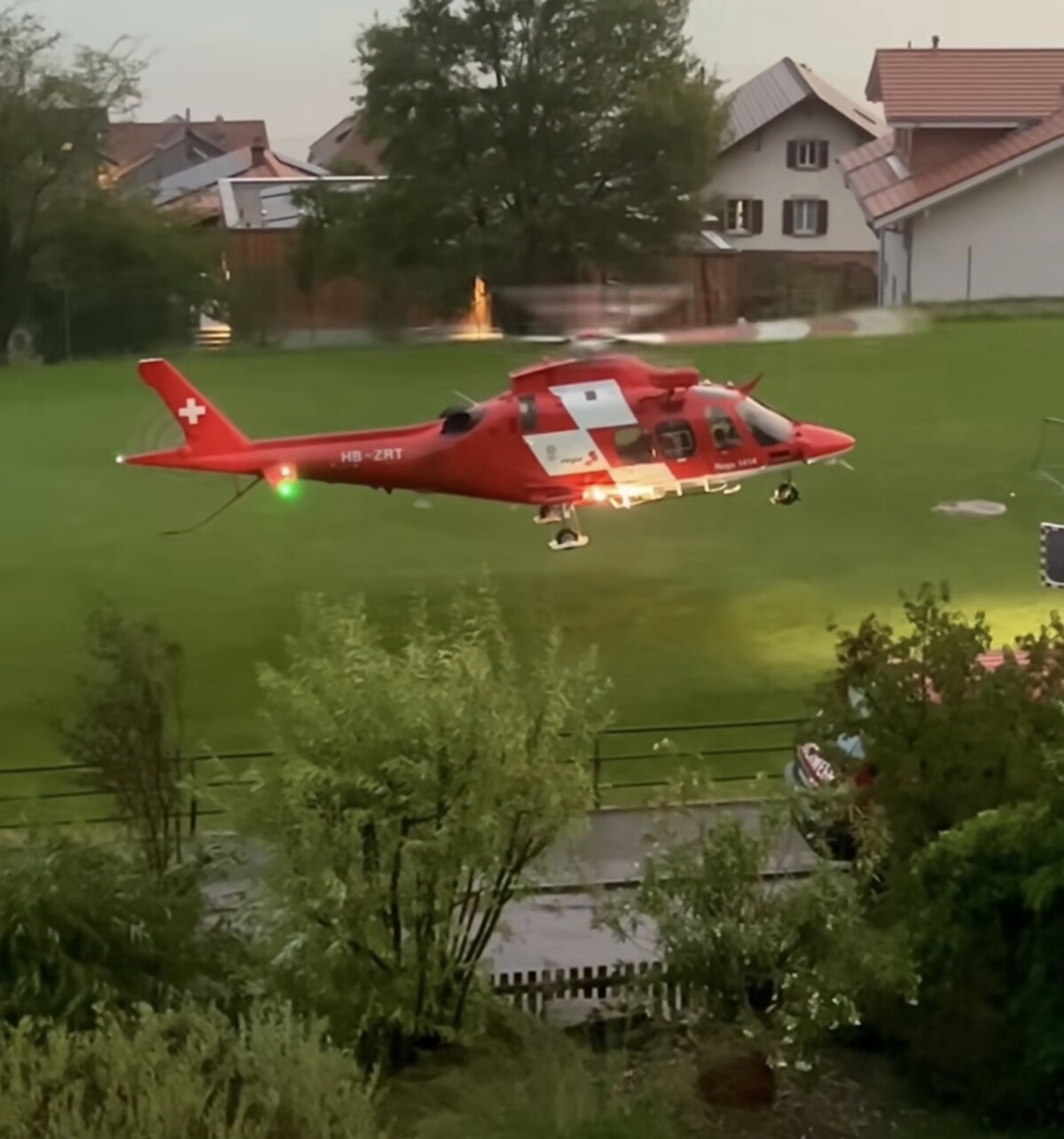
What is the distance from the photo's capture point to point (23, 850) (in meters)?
5.66

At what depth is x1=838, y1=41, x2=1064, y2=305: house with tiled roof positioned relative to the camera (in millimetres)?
7926

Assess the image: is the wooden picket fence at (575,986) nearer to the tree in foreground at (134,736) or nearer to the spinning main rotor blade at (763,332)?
the tree in foreground at (134,736)

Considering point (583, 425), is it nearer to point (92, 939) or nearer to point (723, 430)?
point (723, 430)

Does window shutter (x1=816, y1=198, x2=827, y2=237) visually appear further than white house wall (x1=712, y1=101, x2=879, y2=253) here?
Yes

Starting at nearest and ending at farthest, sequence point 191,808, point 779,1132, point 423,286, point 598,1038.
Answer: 1. point 779,1132
2. point 598,1038
3. point 191,808
4. point 423,286

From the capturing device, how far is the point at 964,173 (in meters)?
8.01

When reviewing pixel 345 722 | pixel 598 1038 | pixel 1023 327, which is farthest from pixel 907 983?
pixel 1023 327

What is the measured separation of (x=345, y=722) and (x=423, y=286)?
275 centimetres

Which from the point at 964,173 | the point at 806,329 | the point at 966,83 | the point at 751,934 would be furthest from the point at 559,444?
the point at 751,934

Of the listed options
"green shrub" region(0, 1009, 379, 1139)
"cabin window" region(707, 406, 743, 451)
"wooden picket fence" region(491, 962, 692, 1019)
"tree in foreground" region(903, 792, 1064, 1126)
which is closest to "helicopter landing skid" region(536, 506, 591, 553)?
"cabin window" region(707, 406, 743, 451)

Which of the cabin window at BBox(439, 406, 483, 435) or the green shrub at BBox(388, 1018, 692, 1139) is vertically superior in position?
the cabin window at BBox(439, 406, 483, 435)

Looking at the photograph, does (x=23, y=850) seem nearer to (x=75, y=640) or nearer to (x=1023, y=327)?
(x=75, y=640)

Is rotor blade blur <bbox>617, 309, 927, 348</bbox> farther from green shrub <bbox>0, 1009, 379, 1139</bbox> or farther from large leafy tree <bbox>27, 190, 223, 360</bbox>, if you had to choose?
green shrub <bbox>0, 1009, 379, 1139</bbox>

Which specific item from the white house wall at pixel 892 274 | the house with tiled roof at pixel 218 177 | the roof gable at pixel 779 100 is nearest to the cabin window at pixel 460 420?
the house with tiled roof at pixel 218 177
